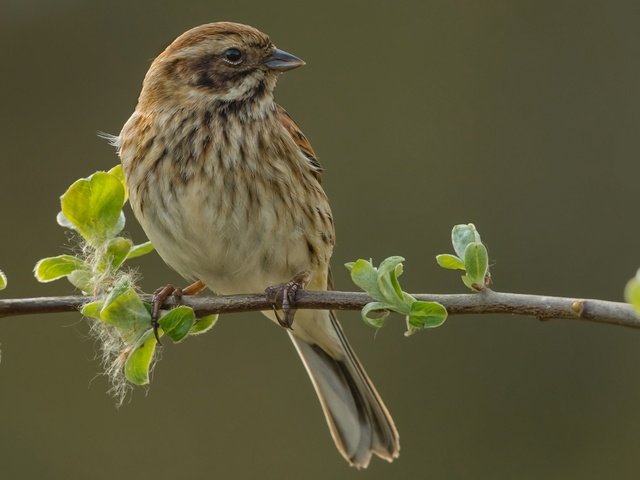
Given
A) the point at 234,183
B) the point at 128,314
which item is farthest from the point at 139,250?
the point at 234,183

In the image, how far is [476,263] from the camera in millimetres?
2635

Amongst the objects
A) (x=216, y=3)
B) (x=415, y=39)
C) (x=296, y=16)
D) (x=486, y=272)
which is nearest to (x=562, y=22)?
(x=415, y=39)

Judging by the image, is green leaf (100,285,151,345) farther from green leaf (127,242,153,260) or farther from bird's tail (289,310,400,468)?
bird's tail (289,310,400,468)

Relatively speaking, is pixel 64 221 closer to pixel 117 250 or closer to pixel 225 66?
pixel 117 250

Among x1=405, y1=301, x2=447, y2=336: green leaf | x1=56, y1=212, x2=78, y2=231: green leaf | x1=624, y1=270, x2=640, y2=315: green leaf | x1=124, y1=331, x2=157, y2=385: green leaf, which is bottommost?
x1=624, y1=270, x2=640, y2=315: green leaf

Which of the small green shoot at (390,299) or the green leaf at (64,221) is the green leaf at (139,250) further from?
the small green shoot at (390,299)

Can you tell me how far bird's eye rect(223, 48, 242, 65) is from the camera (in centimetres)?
411

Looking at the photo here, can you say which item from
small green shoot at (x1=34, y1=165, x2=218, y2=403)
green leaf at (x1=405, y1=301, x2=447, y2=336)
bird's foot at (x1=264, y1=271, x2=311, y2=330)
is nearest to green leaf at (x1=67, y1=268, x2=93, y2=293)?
small green shoot at (x1=34, y1=165, x2=218, y2=403)

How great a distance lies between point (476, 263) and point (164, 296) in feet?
3.84

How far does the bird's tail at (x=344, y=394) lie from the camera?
4008 mm

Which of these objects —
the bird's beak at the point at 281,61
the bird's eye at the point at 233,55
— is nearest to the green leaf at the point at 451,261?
the bird's beak at the point at 281,61

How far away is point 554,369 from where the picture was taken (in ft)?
23.5

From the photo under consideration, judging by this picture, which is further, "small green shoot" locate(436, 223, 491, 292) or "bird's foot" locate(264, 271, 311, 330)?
"bird's foot" locate(264, 271, 311, 330)

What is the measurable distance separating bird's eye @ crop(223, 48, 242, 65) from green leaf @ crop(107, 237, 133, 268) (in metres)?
1.30
